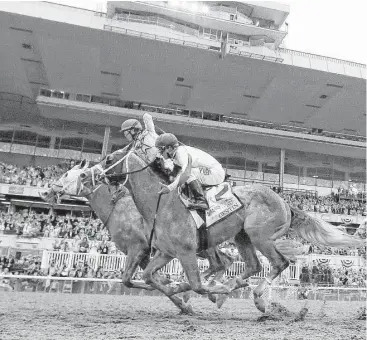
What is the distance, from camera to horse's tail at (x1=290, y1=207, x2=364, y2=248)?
606cm

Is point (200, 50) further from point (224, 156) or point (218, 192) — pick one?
point (218, 192)

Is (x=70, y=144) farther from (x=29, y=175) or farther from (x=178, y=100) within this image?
(x=178, y=100)

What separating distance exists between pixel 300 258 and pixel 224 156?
574 inches

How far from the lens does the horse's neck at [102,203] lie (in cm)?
680

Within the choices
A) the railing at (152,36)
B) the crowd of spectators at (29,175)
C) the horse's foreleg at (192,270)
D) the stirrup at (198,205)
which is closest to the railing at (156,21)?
the railing at (152,36)

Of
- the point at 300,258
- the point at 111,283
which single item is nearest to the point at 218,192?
the point at 111,283

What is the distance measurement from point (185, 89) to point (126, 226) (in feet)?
62.9

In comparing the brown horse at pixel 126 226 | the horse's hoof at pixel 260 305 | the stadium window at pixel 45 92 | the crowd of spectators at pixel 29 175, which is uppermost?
the stadium window at pixel 45 92

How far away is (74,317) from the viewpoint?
4.98 m

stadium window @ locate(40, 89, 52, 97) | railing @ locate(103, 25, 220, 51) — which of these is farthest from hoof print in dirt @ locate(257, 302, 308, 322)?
stadium window @ locate(40, 89, 52, 97)

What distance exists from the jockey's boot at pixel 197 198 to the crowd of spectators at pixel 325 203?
824 inches

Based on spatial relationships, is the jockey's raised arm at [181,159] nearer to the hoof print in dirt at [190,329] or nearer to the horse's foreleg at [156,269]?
the horse's foreleg at [156,269]

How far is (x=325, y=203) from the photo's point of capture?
2717 cm

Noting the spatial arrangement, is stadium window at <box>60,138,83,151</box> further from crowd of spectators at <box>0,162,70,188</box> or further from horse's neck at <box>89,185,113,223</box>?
horse's neck at <box>89,185,113,223</box>
